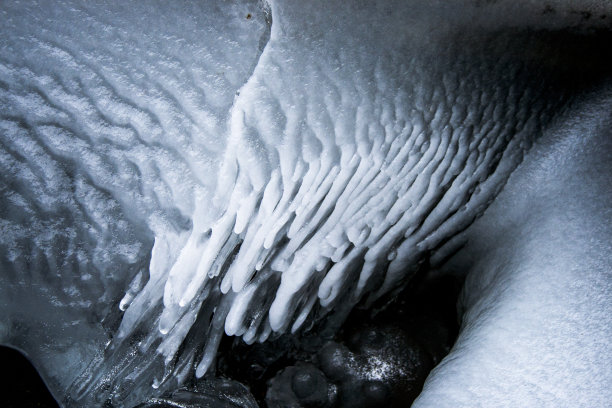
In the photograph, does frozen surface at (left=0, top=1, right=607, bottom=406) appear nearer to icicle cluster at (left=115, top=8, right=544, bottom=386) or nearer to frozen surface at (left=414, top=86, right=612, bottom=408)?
icicle cluster at (left=115, top=8, right=544, bottom=386)

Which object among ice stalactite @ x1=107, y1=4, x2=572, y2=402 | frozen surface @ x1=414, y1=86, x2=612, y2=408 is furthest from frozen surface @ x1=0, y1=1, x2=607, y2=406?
frozen surface @ x1=414, y1=86, x2=612, y2=408

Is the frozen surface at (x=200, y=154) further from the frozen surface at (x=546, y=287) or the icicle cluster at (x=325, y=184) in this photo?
the frozen surface at (x=546, y=287)

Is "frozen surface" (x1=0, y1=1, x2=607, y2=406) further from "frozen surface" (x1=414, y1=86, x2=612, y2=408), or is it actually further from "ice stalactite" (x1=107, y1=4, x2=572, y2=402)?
"frozen surface" (x1=414, y1=86, x2=612, y2=408)

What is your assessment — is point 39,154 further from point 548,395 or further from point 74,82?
point 548,395

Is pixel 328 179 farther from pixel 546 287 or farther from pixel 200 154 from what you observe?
pixel 546 287

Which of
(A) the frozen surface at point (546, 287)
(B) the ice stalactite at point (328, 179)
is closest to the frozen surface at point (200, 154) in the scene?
(B) the ice stalactite at point (328, 179)

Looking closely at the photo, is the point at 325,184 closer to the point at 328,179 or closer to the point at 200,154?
the point at 328,179

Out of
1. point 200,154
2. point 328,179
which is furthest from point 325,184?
point 200,154

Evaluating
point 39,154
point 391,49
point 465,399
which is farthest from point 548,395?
point 39,154
